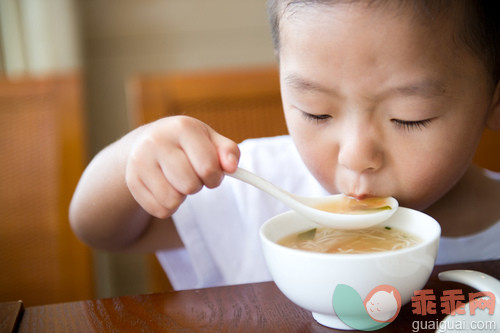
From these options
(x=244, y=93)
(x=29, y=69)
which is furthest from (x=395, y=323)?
(x=29, y=69)

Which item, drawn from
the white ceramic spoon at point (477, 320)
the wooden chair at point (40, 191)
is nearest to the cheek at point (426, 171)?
the white ceramic spoon at point (477, 320)

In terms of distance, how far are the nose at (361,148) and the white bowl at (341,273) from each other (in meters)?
0.14

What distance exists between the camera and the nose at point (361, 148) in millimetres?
676

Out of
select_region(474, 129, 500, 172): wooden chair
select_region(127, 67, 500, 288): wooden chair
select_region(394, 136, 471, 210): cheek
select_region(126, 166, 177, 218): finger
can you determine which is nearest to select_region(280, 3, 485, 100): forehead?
select_region(394, 136, 471, 210): cheek

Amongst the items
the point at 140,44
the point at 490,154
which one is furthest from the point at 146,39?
the point at 490,154

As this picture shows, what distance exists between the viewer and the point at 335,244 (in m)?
0.66

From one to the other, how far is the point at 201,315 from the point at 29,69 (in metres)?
1.60

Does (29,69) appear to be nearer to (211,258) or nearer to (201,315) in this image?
(211,258)

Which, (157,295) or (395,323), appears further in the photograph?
(157,295)

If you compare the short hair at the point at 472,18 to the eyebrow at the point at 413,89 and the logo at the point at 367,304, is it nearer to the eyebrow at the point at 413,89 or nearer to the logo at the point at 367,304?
the eyebrow at the point at 413,89

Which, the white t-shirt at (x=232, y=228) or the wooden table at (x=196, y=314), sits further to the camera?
the white t-shirt at (x=232, y=228)

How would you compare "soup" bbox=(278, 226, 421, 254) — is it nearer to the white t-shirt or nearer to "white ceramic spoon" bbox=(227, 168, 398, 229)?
"white ceramic spoon" bbox=(227, 168, 398, 229)

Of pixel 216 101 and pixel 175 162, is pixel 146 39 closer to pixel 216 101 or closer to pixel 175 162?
pixel 216 101

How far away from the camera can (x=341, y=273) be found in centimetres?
51
